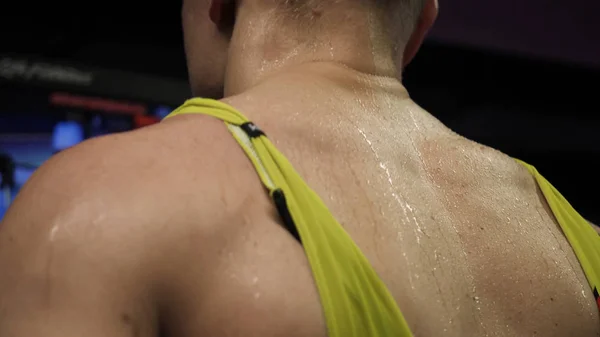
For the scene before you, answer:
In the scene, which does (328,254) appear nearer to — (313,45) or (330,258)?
(330,258)

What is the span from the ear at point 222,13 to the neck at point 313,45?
1.9 inches

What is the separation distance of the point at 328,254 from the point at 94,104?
58.2 inches

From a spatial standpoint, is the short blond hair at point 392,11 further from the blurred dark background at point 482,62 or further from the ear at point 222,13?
the blurred dark background at point 482,62

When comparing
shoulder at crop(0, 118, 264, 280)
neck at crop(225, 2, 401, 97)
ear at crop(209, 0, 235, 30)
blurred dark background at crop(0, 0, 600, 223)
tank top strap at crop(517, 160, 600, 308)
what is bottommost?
tank top strap at crop(517, 160, 600, 308)

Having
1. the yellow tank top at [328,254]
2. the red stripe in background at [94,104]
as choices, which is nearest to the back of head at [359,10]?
the yellow tank top at [328,254]

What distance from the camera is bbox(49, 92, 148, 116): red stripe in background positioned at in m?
1.79

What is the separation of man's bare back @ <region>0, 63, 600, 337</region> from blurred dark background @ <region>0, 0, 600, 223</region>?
140 cm

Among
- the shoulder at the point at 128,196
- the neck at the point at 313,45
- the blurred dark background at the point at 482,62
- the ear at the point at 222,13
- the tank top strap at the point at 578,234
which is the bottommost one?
the tank top strap at the point at 578,234

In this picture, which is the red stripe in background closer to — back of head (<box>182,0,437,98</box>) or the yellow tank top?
back of head (<box>182,0,437,98</box>)

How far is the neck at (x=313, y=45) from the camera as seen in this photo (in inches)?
24.8

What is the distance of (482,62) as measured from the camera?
2643 mm

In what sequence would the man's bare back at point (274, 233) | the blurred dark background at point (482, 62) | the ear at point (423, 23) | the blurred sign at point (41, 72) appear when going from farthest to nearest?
1. the blurred dark background at point (482, 62)
2. the blurred sign at point (41, 72)
3. the ear at point (423, 23)
4. the man's bare back at point (274, 233)

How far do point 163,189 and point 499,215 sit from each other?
313 mm

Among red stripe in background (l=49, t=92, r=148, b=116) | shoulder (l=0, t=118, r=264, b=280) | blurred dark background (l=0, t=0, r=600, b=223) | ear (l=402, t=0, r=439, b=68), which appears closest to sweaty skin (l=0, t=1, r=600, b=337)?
shoulder (l=0, t=118, r=264, b=280)
